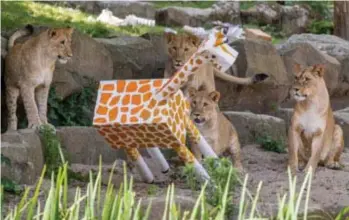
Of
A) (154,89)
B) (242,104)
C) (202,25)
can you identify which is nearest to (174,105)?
(154,89)

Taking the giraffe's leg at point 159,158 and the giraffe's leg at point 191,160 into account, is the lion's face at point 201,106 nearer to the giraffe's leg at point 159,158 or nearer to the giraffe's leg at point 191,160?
the giraffe's leg at point 159,158

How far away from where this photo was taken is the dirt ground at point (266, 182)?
6.19 metres

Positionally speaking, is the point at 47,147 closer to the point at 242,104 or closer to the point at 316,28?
the point at 242,104

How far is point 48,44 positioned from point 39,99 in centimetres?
46

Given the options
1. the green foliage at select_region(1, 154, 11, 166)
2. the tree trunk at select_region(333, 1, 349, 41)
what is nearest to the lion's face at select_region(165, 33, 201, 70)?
the green foliage at select_region(1, 154, 11, 166)

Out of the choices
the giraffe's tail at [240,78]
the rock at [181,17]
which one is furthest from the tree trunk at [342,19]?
the giraffe's tail at [240,78]

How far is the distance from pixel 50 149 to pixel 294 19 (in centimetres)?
1058

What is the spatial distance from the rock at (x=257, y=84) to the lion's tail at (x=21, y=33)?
87.8 inches

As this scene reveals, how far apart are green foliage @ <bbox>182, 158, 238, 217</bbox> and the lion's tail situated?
245 cm

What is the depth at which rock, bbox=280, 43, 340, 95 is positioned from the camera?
10.9 metres

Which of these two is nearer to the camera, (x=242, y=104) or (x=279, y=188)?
(x=279, y=188)

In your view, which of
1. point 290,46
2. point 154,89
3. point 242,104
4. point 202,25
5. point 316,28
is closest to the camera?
point 154,89

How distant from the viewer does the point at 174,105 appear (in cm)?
642

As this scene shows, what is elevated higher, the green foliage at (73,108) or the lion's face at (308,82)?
the lion's face at (308,82)
